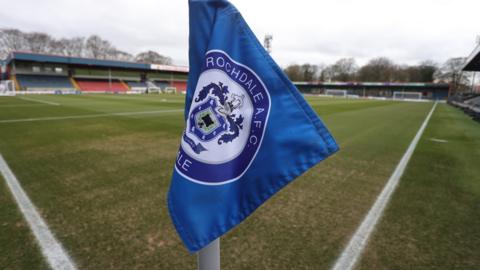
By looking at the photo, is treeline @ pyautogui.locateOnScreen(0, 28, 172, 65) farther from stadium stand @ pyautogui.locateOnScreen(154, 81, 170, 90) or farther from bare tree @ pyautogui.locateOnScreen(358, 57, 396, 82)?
bare tree @ pyautogui.locateOnScreen(358, 57, 396, 82)

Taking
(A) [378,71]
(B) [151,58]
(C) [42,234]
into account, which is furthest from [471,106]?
(B) [151,58]

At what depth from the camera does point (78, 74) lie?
58.3 meters

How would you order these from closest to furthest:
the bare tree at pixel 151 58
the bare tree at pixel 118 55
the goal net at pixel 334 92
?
the bare tree at pixel 118 55
the goal net at pixel 334 92
the bare tree at pixel 151 58

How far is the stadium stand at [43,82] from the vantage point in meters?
47.9

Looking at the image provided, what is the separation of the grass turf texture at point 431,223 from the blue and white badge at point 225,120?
2.07m

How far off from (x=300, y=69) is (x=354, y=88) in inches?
1214

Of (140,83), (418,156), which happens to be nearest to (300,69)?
(140,83)

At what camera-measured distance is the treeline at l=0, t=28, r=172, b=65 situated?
61.6 meters

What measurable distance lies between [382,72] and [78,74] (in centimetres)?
9142

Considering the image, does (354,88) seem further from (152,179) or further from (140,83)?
(152,179)

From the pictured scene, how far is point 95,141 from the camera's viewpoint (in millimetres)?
7461

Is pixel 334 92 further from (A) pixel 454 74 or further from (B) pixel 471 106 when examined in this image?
(B) pixel 471 106

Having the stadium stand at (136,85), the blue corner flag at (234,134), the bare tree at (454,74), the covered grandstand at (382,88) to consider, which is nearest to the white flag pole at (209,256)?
Result: the blue corner flag at (234,134)

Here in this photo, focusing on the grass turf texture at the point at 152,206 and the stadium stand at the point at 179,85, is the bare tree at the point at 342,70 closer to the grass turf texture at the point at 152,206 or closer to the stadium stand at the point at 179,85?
the stadium stand at the point at 179,85
